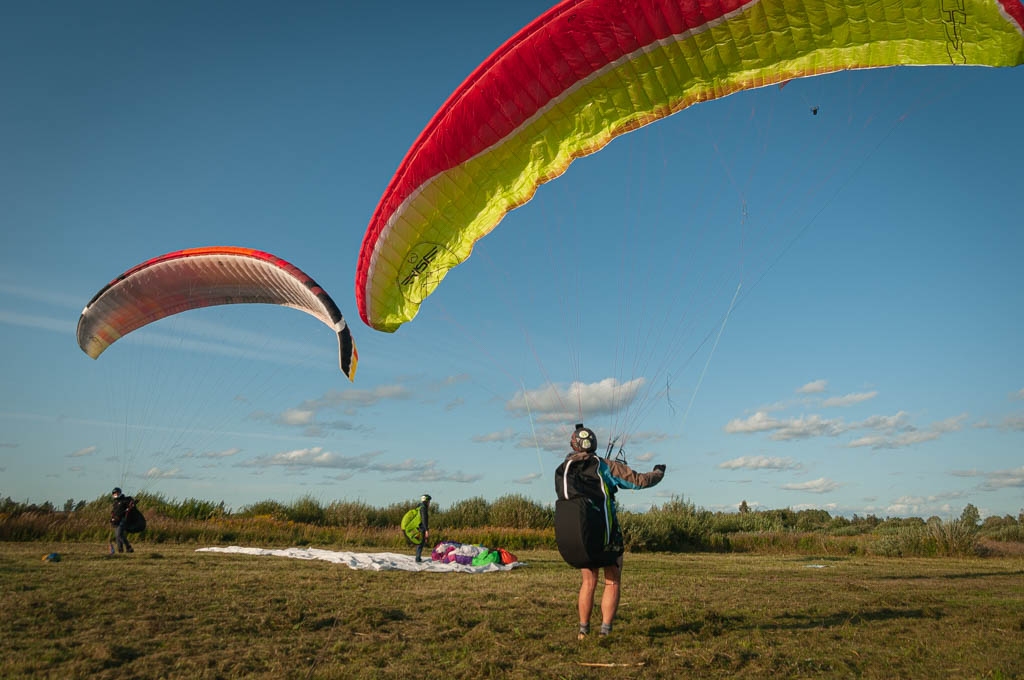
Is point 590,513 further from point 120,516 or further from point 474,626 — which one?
point 120,516

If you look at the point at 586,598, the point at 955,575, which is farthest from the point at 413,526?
the point at 955,575

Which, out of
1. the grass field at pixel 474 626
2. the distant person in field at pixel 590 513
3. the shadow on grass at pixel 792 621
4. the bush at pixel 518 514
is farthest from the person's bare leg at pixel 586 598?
the bush at pixel 518 514

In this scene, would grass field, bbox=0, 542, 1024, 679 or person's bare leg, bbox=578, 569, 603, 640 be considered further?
person's bare leg, bbox=578, 569, 603, 640

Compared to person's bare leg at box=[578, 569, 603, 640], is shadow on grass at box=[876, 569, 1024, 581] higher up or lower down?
lower down

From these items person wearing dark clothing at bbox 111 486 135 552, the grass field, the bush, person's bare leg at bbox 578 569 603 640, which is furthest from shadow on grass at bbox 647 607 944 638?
the bush

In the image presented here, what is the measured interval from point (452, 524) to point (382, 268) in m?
13.2

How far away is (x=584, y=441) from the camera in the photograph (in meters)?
4.96

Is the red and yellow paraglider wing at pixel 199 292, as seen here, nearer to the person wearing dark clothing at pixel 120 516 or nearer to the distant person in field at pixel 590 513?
the person wearing dark clothing at pixel 120 516

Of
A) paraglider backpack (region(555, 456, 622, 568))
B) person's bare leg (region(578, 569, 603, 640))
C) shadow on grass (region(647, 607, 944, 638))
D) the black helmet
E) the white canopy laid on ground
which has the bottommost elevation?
the white canopy laid on ground

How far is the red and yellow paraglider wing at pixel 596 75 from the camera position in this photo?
564cm

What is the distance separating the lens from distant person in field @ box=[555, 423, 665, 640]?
15.0 feet

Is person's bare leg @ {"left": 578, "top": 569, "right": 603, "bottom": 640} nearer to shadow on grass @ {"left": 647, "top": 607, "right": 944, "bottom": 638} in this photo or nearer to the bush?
shadow on grass @ {"left": 647, "top": 607, "right": 944, "bottom": 638}

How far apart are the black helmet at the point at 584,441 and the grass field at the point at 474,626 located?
1.40 meters

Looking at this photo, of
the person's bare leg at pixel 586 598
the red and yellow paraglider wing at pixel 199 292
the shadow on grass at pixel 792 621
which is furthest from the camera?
the red and yellow paraglider wing at pixel 199 292
